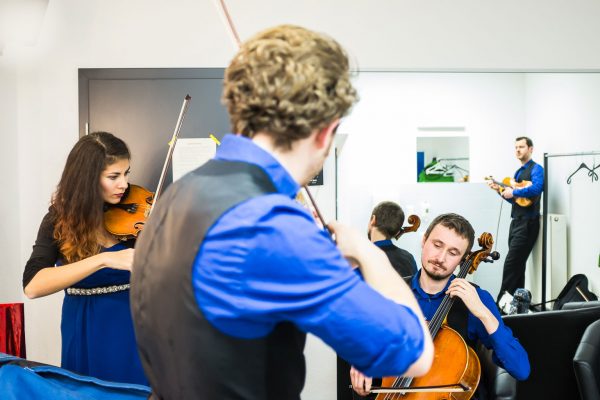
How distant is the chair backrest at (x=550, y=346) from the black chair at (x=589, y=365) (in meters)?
0.27

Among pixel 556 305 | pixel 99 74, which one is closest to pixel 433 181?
pixel 556 305

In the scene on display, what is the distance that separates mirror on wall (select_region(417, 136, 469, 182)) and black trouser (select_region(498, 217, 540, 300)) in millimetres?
469

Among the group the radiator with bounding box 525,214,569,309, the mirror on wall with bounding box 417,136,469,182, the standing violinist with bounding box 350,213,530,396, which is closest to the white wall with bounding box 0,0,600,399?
the mirror on wall with bounding box 417,136,469,182

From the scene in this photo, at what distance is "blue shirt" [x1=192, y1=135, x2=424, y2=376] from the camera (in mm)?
767

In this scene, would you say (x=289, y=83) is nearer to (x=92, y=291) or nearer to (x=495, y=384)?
(x=92, y=291)

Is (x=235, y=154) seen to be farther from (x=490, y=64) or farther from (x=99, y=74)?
(x=490, y=64)

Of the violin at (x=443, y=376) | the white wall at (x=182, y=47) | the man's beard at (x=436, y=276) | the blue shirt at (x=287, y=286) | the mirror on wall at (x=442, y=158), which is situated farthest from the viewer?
the mirror on wall at (x=442, y=158)

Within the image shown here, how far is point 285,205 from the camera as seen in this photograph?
0.79 metres

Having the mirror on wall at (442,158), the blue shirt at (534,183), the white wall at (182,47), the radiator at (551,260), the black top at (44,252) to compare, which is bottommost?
the radiator at (551,260)

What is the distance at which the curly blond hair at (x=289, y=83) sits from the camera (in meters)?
0.82

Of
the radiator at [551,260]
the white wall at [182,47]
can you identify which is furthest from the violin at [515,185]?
the white wall at [182,47]

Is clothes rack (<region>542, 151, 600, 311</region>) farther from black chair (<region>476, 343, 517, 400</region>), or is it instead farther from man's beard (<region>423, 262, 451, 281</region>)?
man's beard (<region>423, 262, 451, 281</region>)

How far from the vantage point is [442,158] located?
3.22m

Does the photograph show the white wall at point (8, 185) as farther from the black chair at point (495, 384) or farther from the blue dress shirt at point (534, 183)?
the blue dress shirt at point (534, 183)
